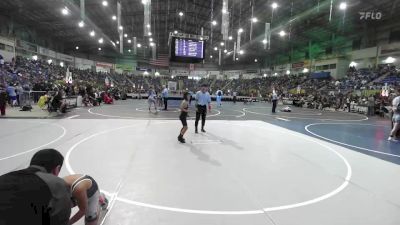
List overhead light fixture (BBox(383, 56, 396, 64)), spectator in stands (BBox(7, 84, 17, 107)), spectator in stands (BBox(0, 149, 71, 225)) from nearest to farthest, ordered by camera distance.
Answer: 1. spectator in stands (BBox(0, 149, 71, 225))
2. spectator in stands (BBox(7, 84, 17, 107))
3. overhead light fixture (BBox(383, 56, 396, 64))

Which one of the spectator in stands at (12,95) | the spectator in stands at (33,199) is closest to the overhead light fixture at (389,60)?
the spectator in stands at (12,95)

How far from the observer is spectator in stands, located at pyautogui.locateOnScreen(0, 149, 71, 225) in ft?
5.43

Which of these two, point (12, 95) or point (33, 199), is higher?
point (33, 199)

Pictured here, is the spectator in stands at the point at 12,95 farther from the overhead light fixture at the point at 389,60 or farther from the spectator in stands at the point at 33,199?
the overhead light fixture at the point at 389,60

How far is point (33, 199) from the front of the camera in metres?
1.69

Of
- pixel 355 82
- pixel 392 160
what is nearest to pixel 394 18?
pixel 355 82

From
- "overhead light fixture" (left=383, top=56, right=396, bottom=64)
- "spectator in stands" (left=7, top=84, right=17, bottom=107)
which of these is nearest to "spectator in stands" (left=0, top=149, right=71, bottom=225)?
"spectator in stands" (left=7, top=84, right=17, bottom=107)

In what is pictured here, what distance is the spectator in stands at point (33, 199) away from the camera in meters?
1.66

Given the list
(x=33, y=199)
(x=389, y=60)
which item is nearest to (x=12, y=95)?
(x=33, y=199)

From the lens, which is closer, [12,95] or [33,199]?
[33,199]

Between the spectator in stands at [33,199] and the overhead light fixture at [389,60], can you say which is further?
the overhead light fixture at [389,60]

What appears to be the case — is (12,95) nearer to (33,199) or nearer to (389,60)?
(33,199)

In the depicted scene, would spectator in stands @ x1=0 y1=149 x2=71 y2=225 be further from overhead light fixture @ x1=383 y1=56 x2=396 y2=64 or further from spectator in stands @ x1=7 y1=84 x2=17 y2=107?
overhead light fixture @ x1=383 y1=56 x2=396 y2=64

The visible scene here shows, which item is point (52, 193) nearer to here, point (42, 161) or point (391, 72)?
point (42, 161)
